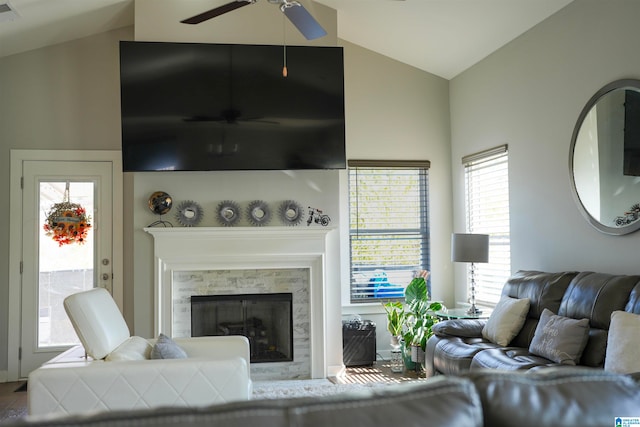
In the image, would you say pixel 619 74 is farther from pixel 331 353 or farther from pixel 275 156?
pixel 331 353

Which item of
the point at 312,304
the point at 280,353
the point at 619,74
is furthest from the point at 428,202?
the point at 619,74

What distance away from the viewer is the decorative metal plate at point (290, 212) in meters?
5.15

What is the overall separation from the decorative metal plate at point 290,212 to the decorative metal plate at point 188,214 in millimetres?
751

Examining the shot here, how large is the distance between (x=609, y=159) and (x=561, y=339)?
128 cm

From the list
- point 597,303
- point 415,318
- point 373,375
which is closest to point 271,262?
point 373,375

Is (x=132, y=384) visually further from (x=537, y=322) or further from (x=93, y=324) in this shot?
(x=537, y=322)

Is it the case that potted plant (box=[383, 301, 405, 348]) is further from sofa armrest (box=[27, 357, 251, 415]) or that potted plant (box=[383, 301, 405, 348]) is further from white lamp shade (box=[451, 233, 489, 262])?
sofa armrest (box=[27, 357, 251, 415])

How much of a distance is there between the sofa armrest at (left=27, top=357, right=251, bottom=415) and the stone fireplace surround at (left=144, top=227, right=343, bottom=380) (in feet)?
7.64

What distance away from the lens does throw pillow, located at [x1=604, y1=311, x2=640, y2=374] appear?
2.71 meters

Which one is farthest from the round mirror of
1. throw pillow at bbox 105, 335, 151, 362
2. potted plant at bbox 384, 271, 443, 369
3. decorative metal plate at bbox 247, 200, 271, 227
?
throw pillow at bbox 105, 335, 151, 362

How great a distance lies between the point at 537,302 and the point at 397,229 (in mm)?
2311

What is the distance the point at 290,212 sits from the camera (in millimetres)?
5156

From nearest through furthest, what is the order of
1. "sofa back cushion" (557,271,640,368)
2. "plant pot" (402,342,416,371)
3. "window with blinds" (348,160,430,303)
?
"sofa back cushion" (557,271,640,368) → "plant pot" (402,342,416,371) → "window with blinds" (348,160,430,303)

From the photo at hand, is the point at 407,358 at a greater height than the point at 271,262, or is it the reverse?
the point at 271,262
